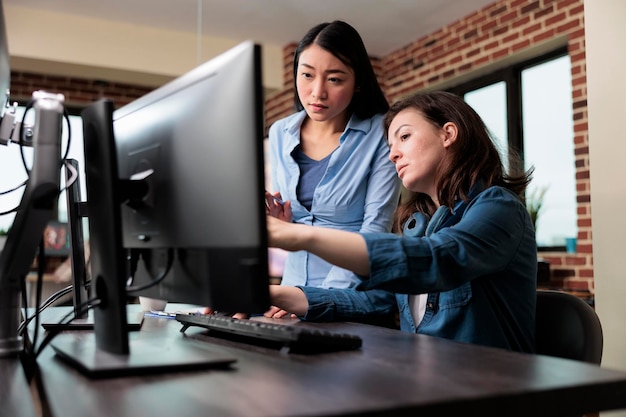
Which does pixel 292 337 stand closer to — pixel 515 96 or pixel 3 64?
pixel 3 64

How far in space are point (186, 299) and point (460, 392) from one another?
0.44 meters

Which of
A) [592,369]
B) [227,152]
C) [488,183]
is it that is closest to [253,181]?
[227,152]

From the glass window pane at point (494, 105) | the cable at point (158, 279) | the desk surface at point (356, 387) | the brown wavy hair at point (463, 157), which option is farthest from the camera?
the glass window pane at point (494, 105)

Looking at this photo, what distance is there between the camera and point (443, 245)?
1081 mm

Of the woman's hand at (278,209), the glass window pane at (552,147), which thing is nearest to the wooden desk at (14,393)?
the woman's hand at (278,209)

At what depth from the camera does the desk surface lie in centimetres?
62

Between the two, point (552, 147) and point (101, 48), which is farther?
point (101, 48)

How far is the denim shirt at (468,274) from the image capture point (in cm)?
103

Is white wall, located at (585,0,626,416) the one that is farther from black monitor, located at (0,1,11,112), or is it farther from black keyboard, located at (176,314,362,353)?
black monitor, located at (0,1,11,112)

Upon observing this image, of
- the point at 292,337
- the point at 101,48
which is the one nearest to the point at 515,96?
the point at 101,48

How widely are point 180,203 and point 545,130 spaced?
430cm

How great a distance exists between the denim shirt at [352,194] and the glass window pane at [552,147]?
10.1 feet

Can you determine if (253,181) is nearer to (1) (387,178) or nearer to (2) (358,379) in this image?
(2) (358,379)

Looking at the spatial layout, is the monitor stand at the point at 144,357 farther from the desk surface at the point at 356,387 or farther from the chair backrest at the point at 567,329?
the chair backrest at the point at 567,329
